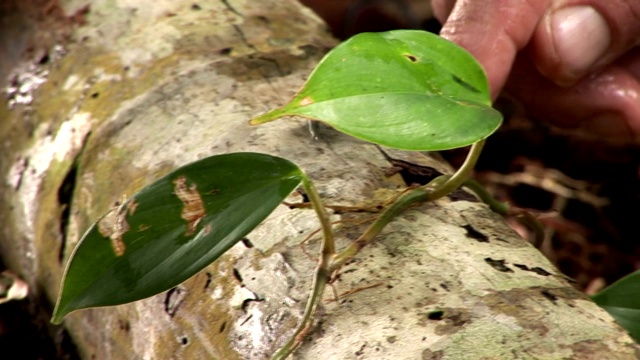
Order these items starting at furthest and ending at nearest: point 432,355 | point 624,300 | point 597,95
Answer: point 597,95 < point 624,300 < point 432,355

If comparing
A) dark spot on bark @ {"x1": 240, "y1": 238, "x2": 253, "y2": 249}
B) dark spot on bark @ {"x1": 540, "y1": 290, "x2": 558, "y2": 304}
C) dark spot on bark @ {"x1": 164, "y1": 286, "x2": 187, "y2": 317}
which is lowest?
dark spot on bark @ {"x1": 164, "y1": 286, "x2": 187, "y2": 317}

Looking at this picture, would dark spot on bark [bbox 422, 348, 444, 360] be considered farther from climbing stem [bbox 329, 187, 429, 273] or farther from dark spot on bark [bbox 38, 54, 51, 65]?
dark spot on bark [bbox 38, 54, 51, 65]

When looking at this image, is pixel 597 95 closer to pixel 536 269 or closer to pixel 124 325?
pixel 536 269

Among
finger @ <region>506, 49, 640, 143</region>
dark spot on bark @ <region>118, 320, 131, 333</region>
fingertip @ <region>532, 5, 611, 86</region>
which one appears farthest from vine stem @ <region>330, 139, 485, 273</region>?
finger @ <region>506, 49, 640, 143</region>

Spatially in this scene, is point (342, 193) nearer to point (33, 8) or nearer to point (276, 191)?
point (276, 191)

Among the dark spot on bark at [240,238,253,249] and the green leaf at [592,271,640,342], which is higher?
the dark spot on bark at [240,238,253,249]

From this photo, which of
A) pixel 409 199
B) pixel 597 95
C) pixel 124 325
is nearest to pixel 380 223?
pixel 409 199

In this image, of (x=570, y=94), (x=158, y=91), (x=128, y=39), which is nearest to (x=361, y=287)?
(x=158, y=91)
